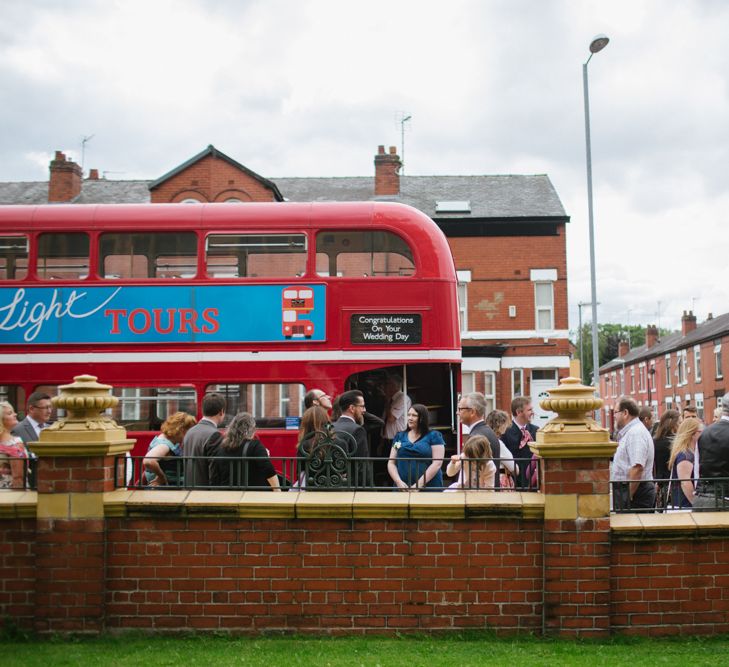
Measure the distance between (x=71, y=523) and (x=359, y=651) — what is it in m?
2.31

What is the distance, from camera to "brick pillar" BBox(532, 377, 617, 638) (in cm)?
568

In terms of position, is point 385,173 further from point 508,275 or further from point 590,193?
point 590,193

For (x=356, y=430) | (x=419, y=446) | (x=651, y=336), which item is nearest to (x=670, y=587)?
(x=419, y=446)

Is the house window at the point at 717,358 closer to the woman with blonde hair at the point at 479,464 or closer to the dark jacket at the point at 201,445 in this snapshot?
the woman with blonde hair at the point at 479,464

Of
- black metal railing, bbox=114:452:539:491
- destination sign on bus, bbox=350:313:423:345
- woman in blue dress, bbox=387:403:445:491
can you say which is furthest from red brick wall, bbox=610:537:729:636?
destination sign on bus, bbox=350:313:423:345

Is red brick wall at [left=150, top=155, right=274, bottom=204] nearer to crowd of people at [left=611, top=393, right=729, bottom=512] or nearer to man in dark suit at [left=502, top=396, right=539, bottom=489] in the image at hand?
man in dark suit at [left=502, top=396, right=539, bottom=489]

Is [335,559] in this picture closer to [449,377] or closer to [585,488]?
[585,488]

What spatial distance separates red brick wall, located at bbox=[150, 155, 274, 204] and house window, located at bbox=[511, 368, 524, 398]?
Result: 10.7 meters

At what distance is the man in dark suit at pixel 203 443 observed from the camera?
6.46 metres

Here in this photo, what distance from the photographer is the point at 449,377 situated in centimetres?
1091

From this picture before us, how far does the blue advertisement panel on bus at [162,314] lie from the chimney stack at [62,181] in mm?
21351

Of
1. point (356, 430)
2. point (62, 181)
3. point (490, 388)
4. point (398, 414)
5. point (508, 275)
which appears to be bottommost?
point (356, 430)

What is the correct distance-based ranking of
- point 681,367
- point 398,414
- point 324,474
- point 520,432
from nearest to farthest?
point 324,474
point 520,432
point 398,414
point 681,367

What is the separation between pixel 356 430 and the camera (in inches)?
284
